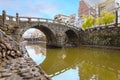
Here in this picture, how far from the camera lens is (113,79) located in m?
7.12

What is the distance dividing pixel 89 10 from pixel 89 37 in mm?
16819

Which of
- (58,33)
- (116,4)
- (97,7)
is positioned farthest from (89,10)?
(58,33)

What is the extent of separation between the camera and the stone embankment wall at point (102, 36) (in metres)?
20.4

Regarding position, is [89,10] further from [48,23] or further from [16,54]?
[16,54]

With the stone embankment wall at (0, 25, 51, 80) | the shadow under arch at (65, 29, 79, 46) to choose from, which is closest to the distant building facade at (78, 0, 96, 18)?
the shadow under arch at (65, 29, 79, 46)

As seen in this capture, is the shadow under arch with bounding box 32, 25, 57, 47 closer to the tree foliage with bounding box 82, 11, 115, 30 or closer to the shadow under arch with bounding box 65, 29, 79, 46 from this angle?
the shadow under arch with bounding box 65, 29, 79, 46

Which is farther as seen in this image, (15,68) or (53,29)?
(53,29)

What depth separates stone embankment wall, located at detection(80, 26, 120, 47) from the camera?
20.4 m

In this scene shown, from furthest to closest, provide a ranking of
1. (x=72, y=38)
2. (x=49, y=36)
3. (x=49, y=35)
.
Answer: (x=72, y=38) → (x=49, y=36) → (x=49, y=35)

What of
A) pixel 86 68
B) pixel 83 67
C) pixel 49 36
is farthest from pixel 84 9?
pixel 86 68

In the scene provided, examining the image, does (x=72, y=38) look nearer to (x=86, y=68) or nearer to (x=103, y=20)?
(x=103, y=20)

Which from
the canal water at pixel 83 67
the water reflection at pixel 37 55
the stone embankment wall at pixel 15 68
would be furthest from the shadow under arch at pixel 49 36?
the stone embankment wall at pixel 15 68

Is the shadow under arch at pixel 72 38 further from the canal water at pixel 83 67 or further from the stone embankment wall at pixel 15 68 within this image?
the stone embankment wall at pixel 15 68

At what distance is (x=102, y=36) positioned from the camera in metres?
22.6
